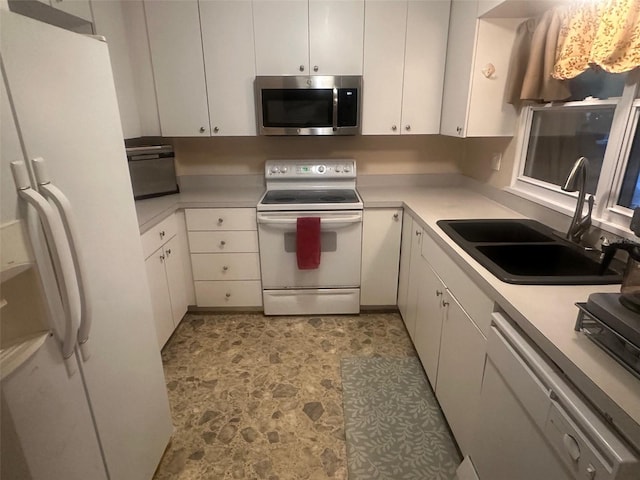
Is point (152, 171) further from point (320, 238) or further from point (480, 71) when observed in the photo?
point (480, 71)

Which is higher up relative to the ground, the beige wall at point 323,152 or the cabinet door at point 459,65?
the cabinet door at point 459,65

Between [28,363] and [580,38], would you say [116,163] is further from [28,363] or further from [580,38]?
[580,38]

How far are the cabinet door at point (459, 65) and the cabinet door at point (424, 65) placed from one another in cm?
5

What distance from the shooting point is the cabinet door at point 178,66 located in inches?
94.0

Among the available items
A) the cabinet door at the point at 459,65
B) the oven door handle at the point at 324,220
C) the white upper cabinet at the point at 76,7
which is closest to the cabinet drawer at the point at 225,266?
the oven door handle at the point at 324,220

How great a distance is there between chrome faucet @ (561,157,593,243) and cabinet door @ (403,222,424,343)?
75 cm

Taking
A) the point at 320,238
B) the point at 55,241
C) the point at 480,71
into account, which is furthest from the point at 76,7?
the point at 480,71

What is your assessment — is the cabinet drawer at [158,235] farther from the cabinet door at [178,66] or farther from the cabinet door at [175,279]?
the cabinet door at [178,66]

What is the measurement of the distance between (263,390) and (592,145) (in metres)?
2.11

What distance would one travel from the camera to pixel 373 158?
300cm

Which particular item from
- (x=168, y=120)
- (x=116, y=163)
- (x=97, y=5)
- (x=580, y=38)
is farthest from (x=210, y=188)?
(x=580, y=38)

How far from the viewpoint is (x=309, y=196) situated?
107 inches

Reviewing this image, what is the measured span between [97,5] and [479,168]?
8.61 ft

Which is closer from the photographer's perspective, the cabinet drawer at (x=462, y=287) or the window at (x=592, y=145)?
the cabinet drawer at (x=462, y=287)
